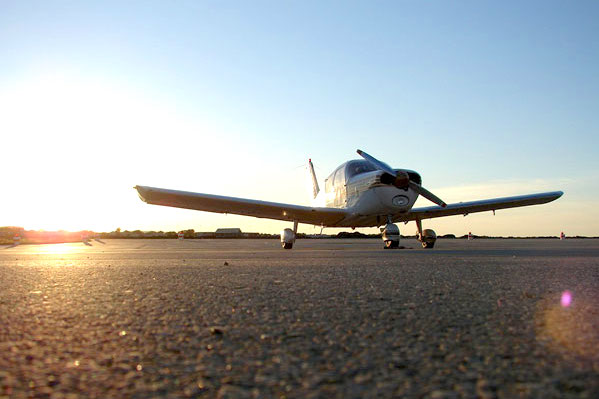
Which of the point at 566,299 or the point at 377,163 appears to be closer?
the point at 566,299

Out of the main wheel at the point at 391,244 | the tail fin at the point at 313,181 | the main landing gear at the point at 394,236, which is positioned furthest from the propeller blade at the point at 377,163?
the tail fin at the point at 313,181

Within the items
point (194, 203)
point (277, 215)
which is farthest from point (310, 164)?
point (194, 203)

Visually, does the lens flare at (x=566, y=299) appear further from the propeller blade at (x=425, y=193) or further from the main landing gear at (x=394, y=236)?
the propeller blade at (x=425, y=193)

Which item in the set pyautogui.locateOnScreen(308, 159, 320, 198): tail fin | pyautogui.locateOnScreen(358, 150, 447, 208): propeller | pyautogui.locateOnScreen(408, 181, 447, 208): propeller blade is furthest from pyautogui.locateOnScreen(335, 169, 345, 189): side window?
pyautogui.locateOnScreen(308, 159, 320, 198): tail fin

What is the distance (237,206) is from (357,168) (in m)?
4.71

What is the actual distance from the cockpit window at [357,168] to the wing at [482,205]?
2292mm

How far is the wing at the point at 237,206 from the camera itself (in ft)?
57.3

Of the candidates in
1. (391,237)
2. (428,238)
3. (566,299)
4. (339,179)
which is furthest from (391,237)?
(566,299)

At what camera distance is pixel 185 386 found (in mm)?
1397

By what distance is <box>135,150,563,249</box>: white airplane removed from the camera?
16047 millimetres

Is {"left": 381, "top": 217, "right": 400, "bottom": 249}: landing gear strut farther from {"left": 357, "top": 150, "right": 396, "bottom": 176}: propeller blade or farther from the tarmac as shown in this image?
the tarmac

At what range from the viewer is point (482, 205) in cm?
1964

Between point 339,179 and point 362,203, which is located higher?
point 339,179

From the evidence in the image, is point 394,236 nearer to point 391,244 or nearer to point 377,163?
point 391,244
